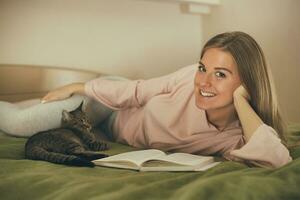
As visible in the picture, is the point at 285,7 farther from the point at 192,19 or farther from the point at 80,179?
the point at 80,179

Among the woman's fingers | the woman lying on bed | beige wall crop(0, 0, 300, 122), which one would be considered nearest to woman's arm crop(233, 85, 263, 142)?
the woman lying on bed

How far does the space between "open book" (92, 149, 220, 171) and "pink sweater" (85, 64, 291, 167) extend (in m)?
0.12

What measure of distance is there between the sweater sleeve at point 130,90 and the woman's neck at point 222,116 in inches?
8.1

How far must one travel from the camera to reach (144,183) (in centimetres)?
73

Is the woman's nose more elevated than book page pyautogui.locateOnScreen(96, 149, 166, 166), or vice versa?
the woman's nose

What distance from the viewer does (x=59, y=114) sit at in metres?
1.31

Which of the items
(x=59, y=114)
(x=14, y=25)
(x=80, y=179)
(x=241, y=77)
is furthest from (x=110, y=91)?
(x=14, y=25)

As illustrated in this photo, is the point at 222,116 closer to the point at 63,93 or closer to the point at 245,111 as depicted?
the point at 245,111

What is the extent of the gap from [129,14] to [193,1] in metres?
0.35

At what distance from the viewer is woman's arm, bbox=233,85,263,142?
1032 mm

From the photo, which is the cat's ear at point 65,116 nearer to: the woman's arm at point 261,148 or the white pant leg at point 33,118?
the white pant leg at point 33,118

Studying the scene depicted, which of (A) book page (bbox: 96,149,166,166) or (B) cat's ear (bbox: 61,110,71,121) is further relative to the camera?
(B) cat's ear (bbox: 61,110,71,121)

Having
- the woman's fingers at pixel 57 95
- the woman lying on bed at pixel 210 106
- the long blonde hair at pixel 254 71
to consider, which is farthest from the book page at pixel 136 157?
the woman's fingers at pixel 57 95

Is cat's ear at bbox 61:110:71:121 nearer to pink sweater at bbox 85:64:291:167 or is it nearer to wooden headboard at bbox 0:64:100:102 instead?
pink sweater at bbox 85:64:291:167
